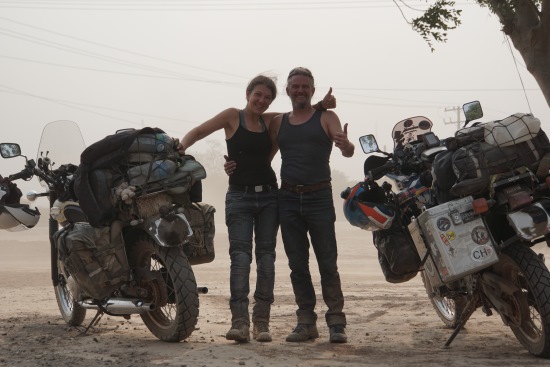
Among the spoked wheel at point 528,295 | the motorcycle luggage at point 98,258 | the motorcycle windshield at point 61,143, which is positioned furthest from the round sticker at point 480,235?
the motorcycle windshield at point 61,143

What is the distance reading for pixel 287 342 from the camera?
755 centimetres

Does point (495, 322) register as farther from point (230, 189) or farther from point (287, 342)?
point (230, 189)

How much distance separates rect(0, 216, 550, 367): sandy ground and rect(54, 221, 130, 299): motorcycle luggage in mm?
501

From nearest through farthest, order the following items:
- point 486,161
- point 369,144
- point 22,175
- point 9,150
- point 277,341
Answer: point 486,161 < point 369,144 < point 277,341 < point 9,150 < point 22,175

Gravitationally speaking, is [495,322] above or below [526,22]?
below

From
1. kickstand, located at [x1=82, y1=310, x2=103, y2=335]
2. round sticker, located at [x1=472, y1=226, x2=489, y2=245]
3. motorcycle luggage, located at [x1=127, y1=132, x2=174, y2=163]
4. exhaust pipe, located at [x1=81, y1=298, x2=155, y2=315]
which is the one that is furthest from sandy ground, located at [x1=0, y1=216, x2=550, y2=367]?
motorcycle luggage, located at [x1=127, y1=132, x2=174, y2=163]

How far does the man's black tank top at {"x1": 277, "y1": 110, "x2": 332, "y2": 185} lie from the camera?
7.64 metres

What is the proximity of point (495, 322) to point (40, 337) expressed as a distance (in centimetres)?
407

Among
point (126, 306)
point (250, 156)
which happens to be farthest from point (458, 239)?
point (126, 306)

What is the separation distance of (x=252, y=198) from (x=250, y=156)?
1.15ft

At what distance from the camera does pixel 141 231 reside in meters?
7.54

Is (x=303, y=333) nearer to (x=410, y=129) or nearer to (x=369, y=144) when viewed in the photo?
(x=369, y=144)

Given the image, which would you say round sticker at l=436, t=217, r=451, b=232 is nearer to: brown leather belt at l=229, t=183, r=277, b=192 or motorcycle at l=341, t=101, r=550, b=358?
motorcycle at l=341, t=101, r=550, b=358

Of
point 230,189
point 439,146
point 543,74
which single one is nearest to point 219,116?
point 230,189
